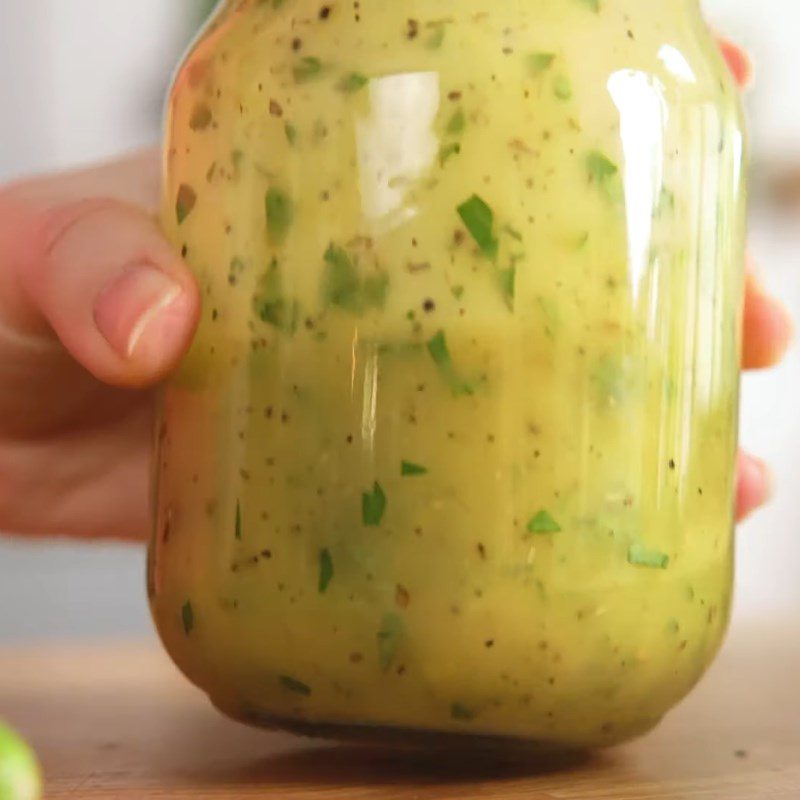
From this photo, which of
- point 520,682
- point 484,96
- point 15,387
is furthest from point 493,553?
point 15,387

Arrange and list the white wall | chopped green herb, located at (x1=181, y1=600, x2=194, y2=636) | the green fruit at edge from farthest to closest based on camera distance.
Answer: the white wall
chopped green herb, located at (x1=181, y1=600, x2=194, y2=636)
the green fruit at edge

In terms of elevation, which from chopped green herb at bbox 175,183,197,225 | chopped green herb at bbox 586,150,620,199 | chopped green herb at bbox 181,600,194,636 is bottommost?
chopped green herb at bbox 181,600,194,636

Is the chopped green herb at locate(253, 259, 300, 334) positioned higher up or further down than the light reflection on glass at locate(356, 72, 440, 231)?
further down

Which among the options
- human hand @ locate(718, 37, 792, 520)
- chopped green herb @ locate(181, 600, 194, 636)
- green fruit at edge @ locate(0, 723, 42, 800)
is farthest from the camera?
human hand @ locate(718, 37, 792, 520)

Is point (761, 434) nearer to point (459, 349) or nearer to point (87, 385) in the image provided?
point (87, 385)

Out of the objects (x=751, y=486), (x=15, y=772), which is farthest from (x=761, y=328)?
(x=15, y=772)

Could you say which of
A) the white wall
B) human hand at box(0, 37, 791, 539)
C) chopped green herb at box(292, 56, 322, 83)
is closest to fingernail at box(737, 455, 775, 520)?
human hand at box(0, 37, 791, 539)

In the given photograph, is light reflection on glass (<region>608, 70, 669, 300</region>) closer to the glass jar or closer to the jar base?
the glass jar

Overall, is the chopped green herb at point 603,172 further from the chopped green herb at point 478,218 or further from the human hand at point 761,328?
the human hand at point 761,328
